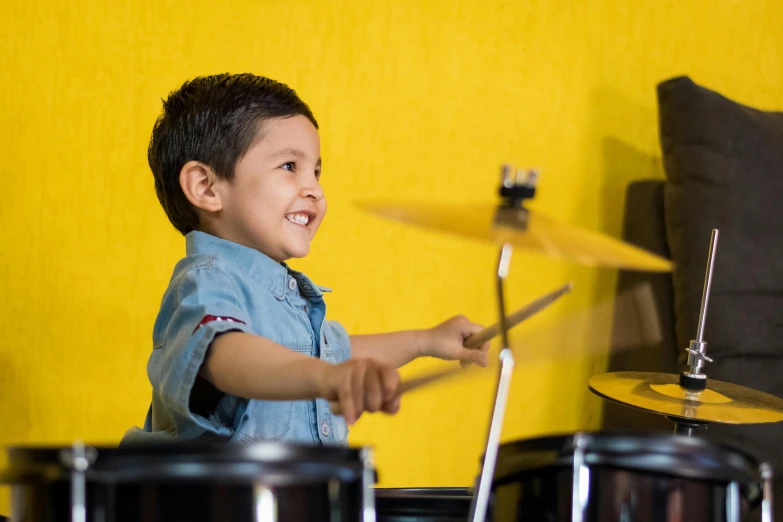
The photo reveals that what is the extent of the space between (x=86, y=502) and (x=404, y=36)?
3.14ft

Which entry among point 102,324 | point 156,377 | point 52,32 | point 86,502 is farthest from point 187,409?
point 52,32

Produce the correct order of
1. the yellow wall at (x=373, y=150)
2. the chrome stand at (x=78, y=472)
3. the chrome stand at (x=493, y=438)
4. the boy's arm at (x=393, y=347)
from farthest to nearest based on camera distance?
1. the yellow wall at (x=373, y=150)
2. the boy's arm at (x=393, y=347)
3. the chrome stand at (x=493, y=438)
4. the chrome stand at (x=78, y=472)

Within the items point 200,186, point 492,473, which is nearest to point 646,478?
point 492,473

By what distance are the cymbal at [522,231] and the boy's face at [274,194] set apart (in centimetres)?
30

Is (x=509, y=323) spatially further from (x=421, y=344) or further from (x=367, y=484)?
(x=421, y=344)

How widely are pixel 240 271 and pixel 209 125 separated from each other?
0.19 meters

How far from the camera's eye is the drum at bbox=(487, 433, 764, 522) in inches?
29.6

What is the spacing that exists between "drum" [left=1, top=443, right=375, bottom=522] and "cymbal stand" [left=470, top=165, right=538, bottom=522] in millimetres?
149

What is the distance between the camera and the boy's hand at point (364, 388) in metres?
0.70

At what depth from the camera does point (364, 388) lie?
0.70 metres

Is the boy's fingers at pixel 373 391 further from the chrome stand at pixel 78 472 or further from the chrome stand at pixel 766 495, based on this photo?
the chrome stand at pixel 766 495

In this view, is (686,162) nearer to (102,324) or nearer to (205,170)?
(205,170)

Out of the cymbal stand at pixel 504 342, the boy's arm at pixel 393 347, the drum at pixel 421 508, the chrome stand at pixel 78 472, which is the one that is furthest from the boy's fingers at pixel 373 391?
the boy's arm at pixel 393 347

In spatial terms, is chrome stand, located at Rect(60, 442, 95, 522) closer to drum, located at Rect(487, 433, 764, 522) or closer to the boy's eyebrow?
drum, located at Rect(487, 433, 764, 522)
